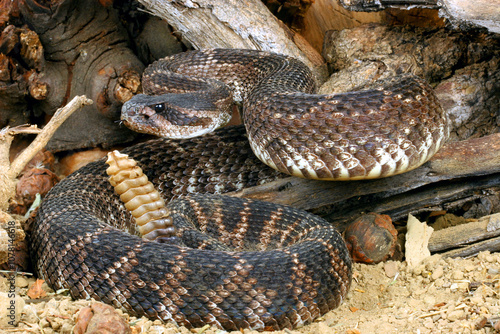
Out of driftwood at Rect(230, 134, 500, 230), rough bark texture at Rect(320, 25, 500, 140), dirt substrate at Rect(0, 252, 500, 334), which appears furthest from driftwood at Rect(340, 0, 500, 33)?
dirt substrate at Rect(0, 252, 500, 334)

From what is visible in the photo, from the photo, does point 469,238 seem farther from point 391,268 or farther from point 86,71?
point 86,71

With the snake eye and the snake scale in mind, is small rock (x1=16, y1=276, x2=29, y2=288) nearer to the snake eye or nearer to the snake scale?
the snake scale

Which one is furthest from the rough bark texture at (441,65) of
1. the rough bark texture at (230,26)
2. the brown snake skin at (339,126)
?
the brown snake skin at (339,126)

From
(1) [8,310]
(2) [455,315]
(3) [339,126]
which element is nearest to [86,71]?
(3) [339,126]

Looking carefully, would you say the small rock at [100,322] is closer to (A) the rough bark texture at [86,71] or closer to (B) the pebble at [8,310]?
(B) the pebble at [8,310]

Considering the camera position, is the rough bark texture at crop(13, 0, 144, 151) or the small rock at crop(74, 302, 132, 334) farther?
the rough bark texture at crop(13, 0, 144, 151)
